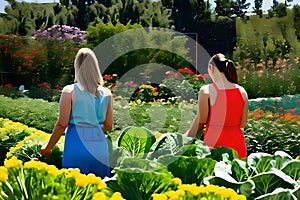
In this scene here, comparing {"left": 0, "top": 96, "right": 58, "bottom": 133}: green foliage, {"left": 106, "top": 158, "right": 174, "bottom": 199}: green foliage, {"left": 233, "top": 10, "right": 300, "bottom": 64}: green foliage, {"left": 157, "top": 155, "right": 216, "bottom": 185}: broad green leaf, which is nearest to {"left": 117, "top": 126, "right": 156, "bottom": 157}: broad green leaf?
{"left": 157, "top": 155, "right": 216, "bottom": 185}: broad green leaf

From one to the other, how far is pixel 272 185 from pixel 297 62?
44.4 ft

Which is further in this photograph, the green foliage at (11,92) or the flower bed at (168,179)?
the green foliage at (11,92)

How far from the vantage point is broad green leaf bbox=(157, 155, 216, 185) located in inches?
75.4

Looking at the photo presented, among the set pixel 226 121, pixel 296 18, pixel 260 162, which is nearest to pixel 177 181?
pixel 260 162

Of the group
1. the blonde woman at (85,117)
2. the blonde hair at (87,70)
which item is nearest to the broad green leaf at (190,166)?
the blonde woman at (85,117)

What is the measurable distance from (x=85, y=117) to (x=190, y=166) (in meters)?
1.61

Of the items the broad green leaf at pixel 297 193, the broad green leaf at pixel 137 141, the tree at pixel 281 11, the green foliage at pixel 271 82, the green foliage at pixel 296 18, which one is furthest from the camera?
the tree at pixel 281 11

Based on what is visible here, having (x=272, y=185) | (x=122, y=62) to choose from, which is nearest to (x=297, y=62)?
(x=122, y=62)

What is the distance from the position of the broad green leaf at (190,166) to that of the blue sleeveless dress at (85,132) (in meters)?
1.50

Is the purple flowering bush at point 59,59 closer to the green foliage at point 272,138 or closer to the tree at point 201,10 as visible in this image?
the tree at point 201,10

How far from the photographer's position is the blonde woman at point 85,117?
335cm

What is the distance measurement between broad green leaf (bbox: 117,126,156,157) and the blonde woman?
632 millimetres

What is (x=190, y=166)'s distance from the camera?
1921mm

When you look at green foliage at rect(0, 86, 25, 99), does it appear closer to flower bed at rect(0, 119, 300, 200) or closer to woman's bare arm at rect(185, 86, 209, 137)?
woman's bare arm at rect(185, 86, 209, 137)
